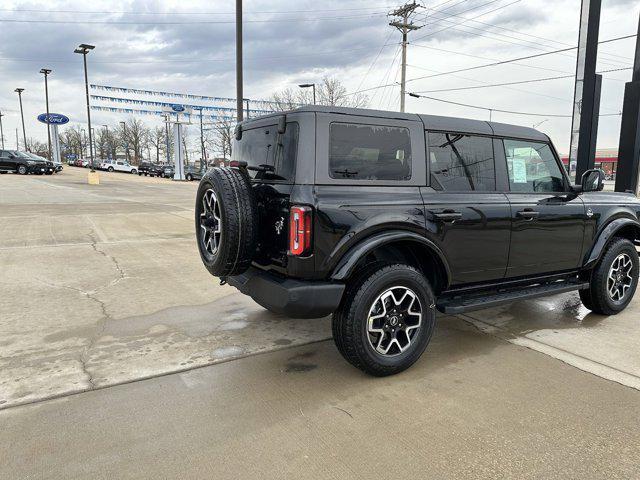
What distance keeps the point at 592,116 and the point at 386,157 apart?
663 centimetres

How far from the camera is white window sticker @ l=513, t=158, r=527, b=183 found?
13.8ft

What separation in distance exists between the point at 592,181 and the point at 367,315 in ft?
9.36

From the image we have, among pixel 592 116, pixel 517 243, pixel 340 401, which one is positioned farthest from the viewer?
pixel 592 116

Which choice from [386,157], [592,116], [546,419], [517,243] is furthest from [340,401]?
[592,116]

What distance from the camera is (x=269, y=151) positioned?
11.7 feet

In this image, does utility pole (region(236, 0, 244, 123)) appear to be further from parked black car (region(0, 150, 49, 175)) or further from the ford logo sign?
the ford logo sign

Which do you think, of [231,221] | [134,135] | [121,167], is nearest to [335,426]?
[231,221]

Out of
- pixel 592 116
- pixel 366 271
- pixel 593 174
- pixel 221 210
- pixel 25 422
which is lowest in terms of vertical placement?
pixel 25 422

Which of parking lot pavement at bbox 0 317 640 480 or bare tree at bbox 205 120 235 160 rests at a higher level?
bare tree at bbox 205 120 235 160

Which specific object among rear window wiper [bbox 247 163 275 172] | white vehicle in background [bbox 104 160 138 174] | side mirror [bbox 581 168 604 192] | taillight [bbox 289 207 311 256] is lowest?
taillight [bbox 289 207 311 256]

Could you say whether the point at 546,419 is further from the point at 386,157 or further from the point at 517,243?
the point at 386,157

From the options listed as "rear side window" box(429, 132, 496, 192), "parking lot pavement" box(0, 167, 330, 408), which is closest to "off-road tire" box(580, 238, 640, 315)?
"rear side window" box(429, 132, 496, 192)

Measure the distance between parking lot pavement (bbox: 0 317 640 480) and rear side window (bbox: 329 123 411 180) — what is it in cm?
153

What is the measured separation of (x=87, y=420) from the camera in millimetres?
2797
